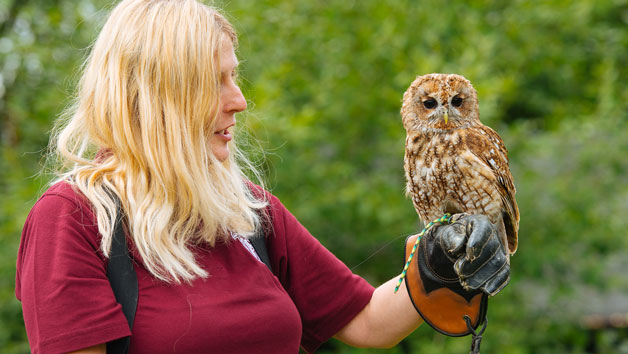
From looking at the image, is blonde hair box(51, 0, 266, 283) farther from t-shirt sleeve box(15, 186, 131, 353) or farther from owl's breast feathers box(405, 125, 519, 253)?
owl's breast feathers box(405, 125, 519, 253)

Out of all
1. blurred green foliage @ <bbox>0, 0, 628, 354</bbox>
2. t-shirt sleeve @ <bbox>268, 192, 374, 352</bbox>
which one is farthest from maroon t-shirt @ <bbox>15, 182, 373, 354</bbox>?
blurred green foliage @ <bbox>0, 0, 628, 354</bbox>

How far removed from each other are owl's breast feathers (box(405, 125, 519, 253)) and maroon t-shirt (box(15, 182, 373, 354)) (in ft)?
1.95

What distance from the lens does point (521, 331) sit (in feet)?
13.1

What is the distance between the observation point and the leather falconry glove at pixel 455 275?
1.59 metres

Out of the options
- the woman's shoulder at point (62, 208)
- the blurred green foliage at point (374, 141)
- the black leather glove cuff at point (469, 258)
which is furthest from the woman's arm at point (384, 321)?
the blurred green foliage at point (374, 141)

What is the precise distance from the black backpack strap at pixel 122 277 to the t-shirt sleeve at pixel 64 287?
0.02 meters

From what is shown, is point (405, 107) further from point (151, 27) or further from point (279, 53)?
point (279, 53)

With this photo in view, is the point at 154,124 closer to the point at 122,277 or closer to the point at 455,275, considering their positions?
the point at 122,277

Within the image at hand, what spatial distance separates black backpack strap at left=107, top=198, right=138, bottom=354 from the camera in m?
1.35

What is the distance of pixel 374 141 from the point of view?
3.84m

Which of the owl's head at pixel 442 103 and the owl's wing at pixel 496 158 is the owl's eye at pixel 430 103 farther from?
the owl's wing at pixel 496 158

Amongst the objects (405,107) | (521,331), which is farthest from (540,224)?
(405,107)

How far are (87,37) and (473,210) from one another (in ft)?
10.5

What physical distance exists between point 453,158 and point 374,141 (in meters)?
1.99
